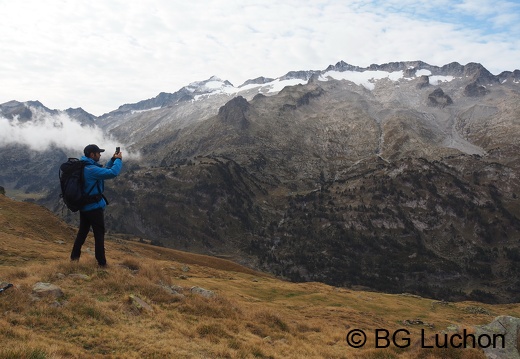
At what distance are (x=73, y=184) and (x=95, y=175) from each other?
1017 mm

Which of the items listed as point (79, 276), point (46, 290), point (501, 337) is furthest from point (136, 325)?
point (501, 337)

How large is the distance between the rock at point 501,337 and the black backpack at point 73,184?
20.5 m

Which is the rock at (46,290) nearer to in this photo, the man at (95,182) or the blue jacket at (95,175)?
the man at (95,182)

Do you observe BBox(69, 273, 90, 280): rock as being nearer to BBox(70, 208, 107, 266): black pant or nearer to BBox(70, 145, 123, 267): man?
BBox(70, 208, 107, 266): black pant

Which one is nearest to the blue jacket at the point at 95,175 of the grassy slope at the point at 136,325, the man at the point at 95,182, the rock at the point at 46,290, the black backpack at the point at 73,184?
the man at the point at 95,182

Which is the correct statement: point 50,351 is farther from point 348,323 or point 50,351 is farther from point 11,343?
point 348,323

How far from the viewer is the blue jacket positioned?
673 inches

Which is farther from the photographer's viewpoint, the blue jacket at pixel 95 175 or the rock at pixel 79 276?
the rock at pixel 79 276

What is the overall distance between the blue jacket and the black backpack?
20 centimetres

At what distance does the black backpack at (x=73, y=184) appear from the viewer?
1691cm

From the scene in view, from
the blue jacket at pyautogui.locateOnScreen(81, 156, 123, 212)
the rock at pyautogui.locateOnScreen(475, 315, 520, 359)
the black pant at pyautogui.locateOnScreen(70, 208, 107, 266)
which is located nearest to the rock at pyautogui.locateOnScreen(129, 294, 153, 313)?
the black pant at pyautogui.locateOnScreen(70, 208, 107, 266)

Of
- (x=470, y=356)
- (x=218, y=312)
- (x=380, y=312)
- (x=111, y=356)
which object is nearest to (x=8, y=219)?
(x=218, y=312)

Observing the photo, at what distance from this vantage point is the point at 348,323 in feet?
117

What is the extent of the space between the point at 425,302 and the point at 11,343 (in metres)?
81.7
